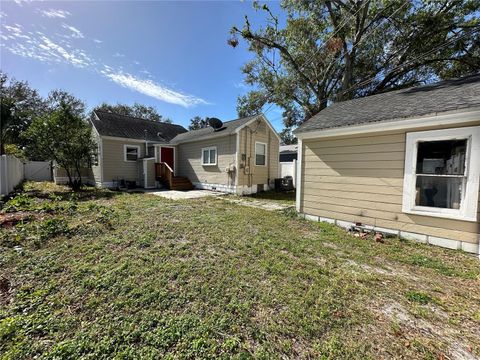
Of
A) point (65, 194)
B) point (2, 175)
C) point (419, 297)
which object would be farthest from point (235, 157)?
point (2, 175)

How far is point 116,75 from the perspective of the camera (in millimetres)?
16562

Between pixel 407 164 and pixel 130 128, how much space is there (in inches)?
593

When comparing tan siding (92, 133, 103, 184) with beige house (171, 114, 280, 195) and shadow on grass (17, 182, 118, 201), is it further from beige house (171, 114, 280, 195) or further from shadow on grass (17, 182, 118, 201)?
beige house (171, 114, 280, 195)

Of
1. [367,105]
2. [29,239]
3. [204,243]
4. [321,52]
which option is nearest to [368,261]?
[204,243]

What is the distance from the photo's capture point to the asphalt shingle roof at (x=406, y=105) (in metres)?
3.93

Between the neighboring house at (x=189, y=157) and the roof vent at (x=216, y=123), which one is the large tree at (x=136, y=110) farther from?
the roof vent at (x=216, y=123)

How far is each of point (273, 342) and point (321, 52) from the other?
14977mm

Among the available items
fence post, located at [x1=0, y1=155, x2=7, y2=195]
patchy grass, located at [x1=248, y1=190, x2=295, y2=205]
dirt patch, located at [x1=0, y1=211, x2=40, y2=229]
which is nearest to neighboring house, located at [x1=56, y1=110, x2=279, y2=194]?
patchy grass, located at [x1=248, y1=190, x2=295, y2=205]

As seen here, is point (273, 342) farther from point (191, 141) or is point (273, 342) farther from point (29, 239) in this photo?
point (191, 141)

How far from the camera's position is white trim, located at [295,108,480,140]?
3.65 m

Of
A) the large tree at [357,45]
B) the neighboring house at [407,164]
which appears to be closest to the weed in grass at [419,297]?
the neighboring house at [407,164]

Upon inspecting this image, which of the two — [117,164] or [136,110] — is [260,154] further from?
[136,110]

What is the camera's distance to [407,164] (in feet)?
14.1

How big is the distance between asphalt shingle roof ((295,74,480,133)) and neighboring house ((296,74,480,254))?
0.7 inches
